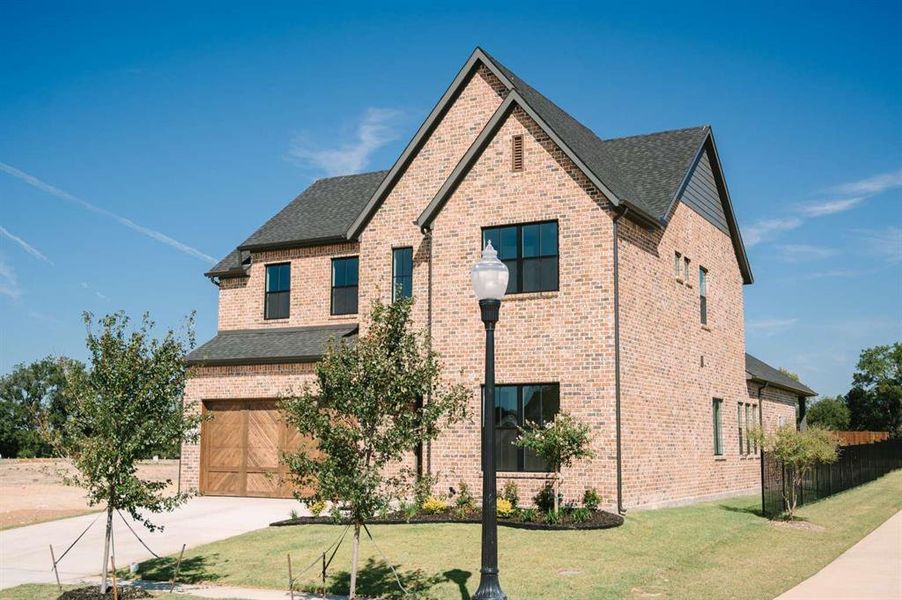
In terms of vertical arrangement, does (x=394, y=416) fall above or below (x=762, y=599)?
above

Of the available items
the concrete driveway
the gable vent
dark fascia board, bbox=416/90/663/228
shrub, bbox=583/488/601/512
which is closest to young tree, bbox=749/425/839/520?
shrub, bbox=583/488/601/512

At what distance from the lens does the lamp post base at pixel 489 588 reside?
11359 millimetres

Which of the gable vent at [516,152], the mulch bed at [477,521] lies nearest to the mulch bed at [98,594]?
the mulch bed at [477,521]

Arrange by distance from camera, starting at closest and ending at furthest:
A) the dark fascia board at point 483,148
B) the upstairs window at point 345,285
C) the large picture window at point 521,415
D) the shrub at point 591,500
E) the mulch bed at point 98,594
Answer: the mulch bed at point 98,594, the shrub at point 591,500, the large picture window at point 521,415, the dark fascia board at point 483,148, the upstairs window at point 345,285

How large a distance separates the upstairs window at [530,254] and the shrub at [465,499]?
5.02m

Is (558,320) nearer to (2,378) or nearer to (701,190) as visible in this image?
(701,190)

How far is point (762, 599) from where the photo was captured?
43.2 ft

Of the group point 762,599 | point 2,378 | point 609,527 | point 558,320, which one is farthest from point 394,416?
point 2,378

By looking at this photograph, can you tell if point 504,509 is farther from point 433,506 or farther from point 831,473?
point 831,473

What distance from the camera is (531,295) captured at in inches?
874

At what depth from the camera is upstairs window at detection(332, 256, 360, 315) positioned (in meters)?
28.9

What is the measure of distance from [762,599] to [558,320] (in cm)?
974

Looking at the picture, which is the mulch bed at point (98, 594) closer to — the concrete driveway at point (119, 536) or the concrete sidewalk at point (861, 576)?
the concrete driveway at point (119, 536)

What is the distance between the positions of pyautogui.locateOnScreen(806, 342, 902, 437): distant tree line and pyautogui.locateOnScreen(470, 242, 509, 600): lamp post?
81.6m
